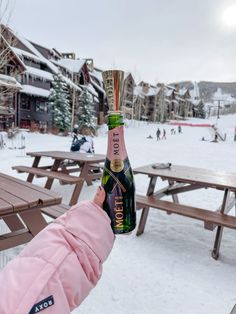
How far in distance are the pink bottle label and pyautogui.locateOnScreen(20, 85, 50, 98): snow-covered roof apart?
2366cm

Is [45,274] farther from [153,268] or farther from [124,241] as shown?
[124,241]

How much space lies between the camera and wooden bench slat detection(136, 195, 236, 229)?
9.77 ft

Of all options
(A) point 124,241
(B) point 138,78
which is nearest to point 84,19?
(A) point 124,241

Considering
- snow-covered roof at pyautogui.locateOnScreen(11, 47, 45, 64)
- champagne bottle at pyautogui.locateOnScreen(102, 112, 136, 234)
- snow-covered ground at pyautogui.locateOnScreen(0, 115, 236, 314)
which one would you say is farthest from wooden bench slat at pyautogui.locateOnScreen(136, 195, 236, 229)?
snow-covered roof at pyautogui.locateOnScreen(11, 47, 45, 64)

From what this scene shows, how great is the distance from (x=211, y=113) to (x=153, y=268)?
88.0 m

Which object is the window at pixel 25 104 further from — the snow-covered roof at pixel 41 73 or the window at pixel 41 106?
the snow-covered roof at pixel 41 73

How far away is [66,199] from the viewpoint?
512 cm

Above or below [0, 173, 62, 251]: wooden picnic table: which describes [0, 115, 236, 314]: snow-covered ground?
below

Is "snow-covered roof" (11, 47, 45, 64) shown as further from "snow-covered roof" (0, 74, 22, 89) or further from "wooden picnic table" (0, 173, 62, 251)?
"wooden picnic table" (0, 173, 62, 251)

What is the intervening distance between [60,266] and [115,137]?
0.37 meters

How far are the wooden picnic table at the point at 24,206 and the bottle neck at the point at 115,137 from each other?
1.54 m

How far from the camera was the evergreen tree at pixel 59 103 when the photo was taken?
24516 millimetres

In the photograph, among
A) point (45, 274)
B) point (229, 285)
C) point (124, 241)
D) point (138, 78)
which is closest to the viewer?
point (45, 274)

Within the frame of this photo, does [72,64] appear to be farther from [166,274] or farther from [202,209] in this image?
[166,274]
